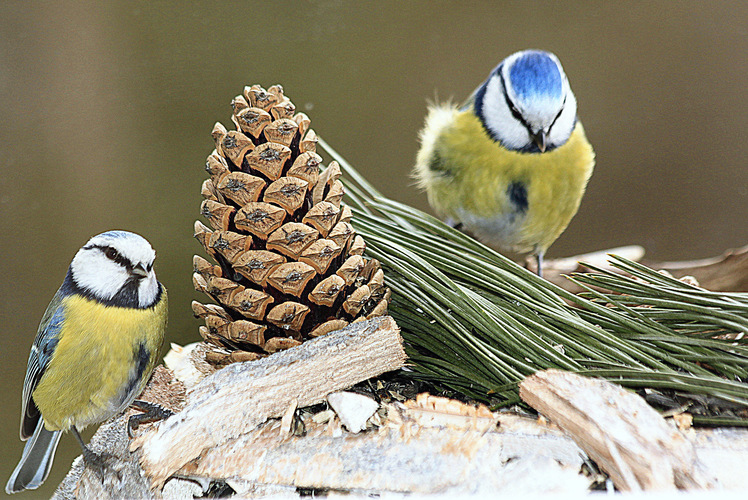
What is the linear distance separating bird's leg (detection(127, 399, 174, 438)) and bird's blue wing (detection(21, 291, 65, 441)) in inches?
2.6

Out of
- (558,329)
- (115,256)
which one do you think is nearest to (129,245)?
(115,256)

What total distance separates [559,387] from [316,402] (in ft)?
0.39

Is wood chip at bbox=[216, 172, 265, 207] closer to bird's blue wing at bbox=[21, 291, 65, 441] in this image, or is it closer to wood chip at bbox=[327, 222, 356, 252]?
wood chip at bbox=[327, 222, 356, 252]

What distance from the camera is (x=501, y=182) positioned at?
1.71 ft

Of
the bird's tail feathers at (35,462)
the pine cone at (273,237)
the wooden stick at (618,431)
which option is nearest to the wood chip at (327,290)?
the pine cone at (273,237)

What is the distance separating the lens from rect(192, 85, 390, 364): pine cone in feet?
0.98

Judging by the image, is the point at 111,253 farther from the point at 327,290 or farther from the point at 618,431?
the point at 618,431

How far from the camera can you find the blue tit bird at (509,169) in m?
0.51

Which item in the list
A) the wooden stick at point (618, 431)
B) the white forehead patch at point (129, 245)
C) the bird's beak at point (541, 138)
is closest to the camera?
the wooden stick at point (618, 431)

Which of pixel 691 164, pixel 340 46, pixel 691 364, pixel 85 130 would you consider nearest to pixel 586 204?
pixel 691 164

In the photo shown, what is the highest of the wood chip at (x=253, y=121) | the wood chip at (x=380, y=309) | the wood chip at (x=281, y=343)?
the wood chip at (x=253, y=121)

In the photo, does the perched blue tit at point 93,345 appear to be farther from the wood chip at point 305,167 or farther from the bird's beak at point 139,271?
the wood chip at point 305,167

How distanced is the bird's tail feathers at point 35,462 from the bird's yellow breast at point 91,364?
2 centimetres

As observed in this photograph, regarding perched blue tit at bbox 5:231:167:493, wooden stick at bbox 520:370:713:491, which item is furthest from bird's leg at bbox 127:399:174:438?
wooden stick at bbox 520:370:713:491
